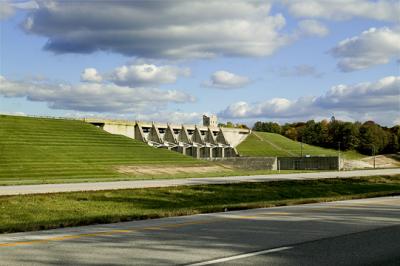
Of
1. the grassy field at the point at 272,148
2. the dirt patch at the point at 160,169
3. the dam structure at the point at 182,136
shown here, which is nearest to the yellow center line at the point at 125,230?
the dirt patch at the point at 160,169

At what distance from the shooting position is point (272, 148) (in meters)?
168

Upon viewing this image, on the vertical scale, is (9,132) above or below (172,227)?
above

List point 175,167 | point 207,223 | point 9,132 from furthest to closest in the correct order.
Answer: point 9,132 < point 175,167 < point 207,223

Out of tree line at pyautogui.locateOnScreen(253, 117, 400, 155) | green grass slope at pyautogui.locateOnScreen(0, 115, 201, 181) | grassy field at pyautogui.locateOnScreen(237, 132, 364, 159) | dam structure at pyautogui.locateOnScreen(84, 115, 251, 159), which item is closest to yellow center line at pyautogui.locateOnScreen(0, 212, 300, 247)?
green grass slope at pyautogui.locateOnScreen(0, 115, 201, 181)

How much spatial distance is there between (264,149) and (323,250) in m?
155

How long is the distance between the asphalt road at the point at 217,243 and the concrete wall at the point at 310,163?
78.4 metres

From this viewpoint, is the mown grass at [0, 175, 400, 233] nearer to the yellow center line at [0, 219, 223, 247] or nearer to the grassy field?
the yellow center line at [0, 219, 223, 247]

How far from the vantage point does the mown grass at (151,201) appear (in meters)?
17.5

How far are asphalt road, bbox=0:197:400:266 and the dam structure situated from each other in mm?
107563

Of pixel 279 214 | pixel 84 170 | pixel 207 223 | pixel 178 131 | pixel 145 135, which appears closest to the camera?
pixel 207 223

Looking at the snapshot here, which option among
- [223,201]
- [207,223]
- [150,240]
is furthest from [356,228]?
[223,201]

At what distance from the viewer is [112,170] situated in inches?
2576

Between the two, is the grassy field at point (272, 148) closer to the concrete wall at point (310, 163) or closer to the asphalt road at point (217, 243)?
the concrete wall at point (310, 163)

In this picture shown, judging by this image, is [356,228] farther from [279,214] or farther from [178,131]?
[178,131]
